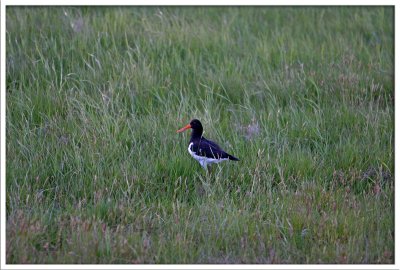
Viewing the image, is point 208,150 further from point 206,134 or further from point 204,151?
point 206,134

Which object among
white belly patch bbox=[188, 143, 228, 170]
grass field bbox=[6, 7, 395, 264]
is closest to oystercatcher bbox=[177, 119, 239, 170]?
white belly patch bbox=[188, 143, 228, 170]

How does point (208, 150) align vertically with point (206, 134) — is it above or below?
above

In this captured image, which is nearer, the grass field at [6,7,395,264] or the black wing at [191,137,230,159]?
the grass field at [6,7,395,264]

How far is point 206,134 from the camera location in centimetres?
708

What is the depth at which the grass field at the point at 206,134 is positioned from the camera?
5.23m

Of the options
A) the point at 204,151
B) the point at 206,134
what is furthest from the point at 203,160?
the point at 206,134

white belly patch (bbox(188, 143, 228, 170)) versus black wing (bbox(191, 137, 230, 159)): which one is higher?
black wing (bbox(191, 137, 230, 159))

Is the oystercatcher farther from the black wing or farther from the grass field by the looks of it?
the grass field

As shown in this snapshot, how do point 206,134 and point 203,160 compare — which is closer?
point 203,160

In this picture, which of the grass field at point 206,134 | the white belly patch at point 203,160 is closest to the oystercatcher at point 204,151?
the white belly patch at point 203,160

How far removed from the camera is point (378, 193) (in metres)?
5.95

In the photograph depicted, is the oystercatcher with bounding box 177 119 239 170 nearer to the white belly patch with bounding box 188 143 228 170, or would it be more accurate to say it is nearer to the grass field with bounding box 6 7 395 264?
the white belly patch with bounding box 188 143 228 170

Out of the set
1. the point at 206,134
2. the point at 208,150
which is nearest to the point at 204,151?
the point at 208,150

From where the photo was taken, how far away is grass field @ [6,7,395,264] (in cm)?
523
